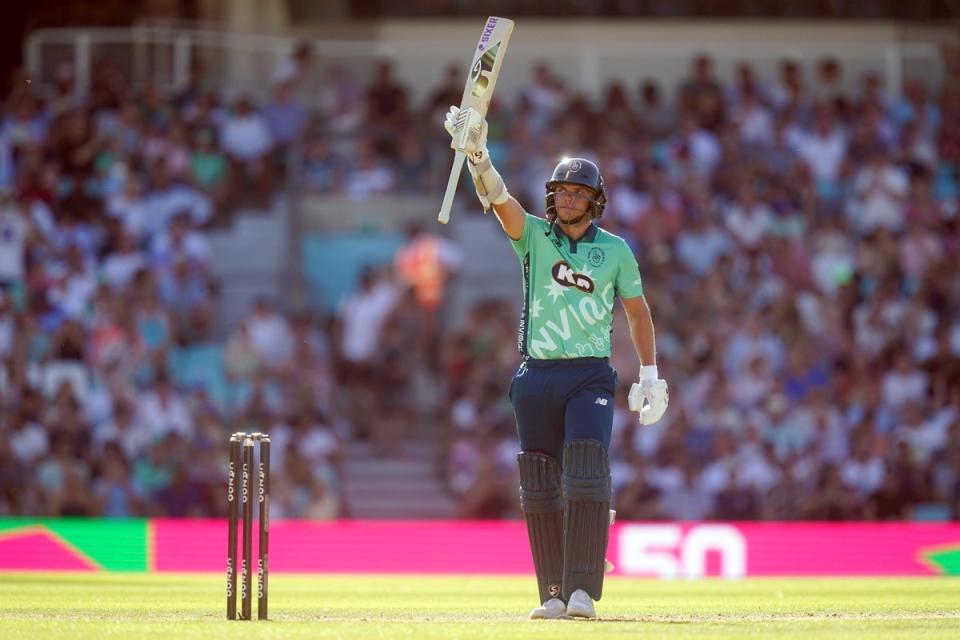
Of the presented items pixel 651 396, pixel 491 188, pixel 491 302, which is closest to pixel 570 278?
pixel 491 188

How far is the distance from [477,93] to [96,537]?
312 inches

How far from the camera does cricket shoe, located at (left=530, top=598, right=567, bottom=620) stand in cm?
827

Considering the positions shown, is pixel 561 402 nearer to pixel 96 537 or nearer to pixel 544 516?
pixel 544 516

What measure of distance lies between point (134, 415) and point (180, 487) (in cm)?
101

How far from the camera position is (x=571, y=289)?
847 centimetres

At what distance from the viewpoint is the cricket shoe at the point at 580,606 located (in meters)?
8.12

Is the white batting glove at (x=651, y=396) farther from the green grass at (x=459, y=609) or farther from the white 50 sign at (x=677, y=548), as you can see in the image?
the white 50 sign at (x=677, y=548)

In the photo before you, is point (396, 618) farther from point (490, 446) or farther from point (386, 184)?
point (386, 184)

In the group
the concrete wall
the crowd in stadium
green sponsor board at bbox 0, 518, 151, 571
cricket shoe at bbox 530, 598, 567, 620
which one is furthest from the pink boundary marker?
the concrete wall

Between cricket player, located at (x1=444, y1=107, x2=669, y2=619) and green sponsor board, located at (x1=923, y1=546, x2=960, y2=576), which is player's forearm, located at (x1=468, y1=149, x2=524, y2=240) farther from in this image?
green sponsor board, located at (x1=923, y1=546, x2=960, y2=576)

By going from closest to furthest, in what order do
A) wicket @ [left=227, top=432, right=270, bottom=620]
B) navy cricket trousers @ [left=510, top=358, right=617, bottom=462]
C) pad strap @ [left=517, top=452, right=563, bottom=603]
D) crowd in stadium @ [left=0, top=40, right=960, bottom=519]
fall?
1. wicket @ [left=227, top=432, right=270, bottom=620]
2. navy cricket trousers @ [left=510, top=358, right=617, bottom=462]
3. pad strap @ [left=517, top=452, right=563, bottom=603]
4. crowd in stadium @ [left=0, top=40, right=960, bottom=519]

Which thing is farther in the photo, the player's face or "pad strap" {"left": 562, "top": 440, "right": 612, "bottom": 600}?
the player's face

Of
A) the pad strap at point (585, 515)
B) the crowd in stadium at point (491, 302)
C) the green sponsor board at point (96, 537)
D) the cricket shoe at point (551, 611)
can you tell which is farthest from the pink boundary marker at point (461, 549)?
the pad strap at point (585, 515)

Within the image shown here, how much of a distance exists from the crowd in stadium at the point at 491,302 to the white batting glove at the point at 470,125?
31.8ft
